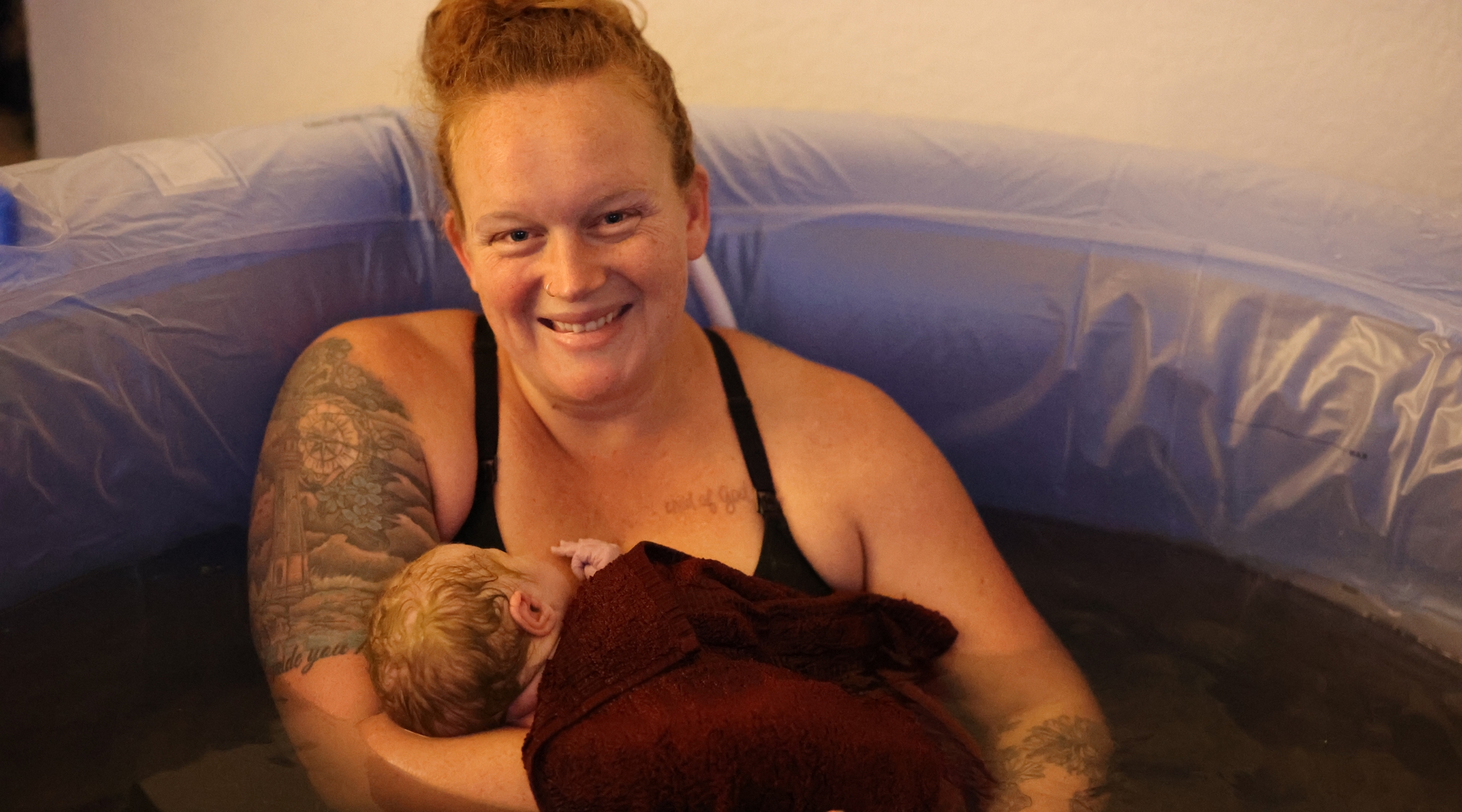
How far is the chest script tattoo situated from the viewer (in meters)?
1.50

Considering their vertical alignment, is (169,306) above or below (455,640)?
Answer: above

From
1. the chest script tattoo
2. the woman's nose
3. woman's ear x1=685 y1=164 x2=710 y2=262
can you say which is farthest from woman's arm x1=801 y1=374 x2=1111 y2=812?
the woman's nose

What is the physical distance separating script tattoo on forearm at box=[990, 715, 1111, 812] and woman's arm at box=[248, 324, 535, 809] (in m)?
0.52

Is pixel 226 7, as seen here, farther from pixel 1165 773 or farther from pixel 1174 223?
pixel 1165 773

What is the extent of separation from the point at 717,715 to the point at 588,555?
30 cm

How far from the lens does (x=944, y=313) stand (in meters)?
1.80

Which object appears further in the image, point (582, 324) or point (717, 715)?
point (582, 324)

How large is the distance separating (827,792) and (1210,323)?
0.93 metres

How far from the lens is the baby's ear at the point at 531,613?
4.00ft

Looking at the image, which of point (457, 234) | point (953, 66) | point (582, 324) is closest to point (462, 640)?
point (582, 324)

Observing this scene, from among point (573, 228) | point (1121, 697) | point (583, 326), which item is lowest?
point (1121, 697)

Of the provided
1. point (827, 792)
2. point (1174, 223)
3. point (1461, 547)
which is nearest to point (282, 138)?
point (827, 792)

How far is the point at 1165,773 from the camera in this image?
1365 mm

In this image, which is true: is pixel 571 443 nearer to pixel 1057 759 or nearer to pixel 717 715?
pixel 717 715
